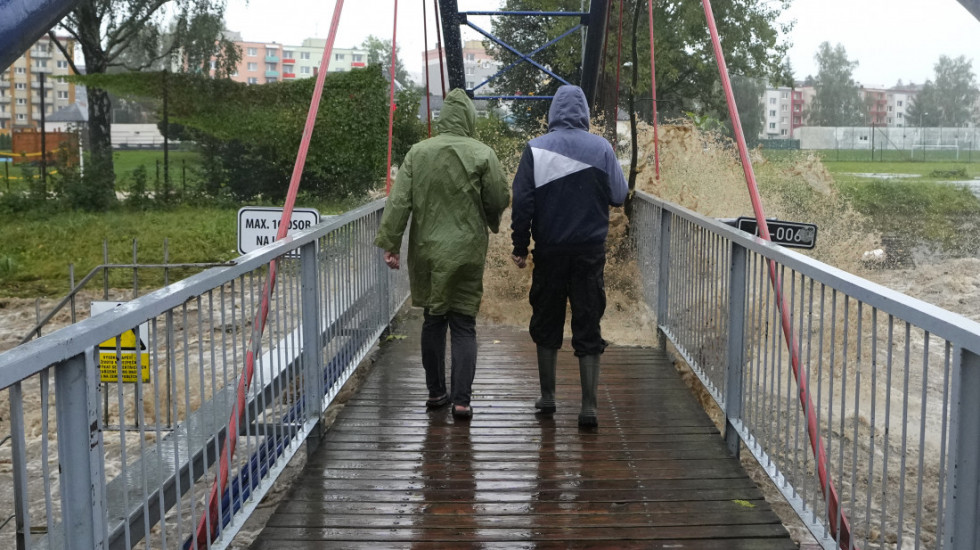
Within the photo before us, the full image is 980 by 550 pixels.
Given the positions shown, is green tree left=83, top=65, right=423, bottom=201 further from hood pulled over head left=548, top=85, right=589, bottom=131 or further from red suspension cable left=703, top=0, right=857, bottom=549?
red suspension cable left=703, top=0, right=857, bottom=549

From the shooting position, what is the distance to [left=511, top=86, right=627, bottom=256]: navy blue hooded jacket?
5.34 m

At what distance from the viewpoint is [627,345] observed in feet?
26.3

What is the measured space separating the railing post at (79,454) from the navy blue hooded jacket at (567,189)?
10.5 ft

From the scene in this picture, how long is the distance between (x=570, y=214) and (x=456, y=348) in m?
1.00

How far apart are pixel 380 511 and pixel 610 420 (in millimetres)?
1854

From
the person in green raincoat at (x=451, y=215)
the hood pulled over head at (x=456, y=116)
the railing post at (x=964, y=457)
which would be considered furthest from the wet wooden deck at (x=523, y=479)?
the hood pulled over head at (x=456, y=116)

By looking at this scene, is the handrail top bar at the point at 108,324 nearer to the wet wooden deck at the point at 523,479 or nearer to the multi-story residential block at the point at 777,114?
the wet wooden deck at the point at 523,479

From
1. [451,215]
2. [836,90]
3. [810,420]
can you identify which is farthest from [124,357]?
[836,90]

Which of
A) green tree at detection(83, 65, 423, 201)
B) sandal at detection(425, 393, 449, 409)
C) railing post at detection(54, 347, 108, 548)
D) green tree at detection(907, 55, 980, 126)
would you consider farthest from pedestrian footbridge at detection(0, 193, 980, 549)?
green tree at detection(907, 55, 980, 126)

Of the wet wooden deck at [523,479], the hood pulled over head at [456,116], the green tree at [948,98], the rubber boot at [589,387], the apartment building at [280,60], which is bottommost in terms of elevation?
the wet wooden deck at [523,479]

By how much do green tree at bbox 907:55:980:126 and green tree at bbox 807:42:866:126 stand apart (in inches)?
118

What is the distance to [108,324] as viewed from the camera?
2.55 meters

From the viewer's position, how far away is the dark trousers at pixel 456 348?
18.6 ft

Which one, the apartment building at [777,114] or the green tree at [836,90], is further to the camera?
the green tree at [836,90]
